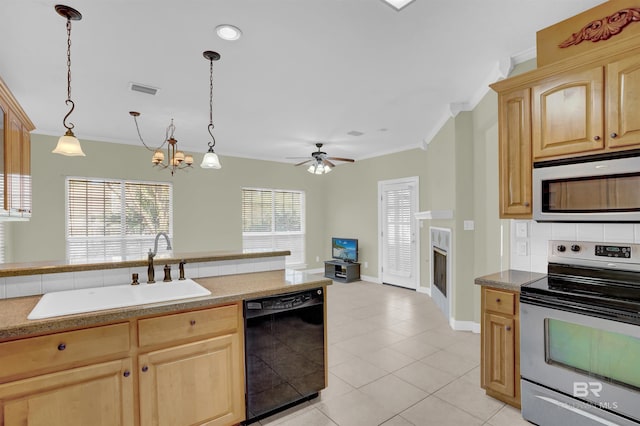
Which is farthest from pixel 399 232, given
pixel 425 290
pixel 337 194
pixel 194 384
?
pixel 194 384

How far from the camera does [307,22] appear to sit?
2221mm

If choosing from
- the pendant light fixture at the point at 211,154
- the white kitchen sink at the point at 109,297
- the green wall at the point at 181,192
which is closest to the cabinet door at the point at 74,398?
the white kitchen sink at the point at 109,297

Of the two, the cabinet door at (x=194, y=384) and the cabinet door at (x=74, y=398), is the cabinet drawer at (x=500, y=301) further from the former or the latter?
the cabinet door at (x=74, y=398)

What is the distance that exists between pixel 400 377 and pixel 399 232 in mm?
3827

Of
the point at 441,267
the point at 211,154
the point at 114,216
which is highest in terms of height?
the point at 211,154

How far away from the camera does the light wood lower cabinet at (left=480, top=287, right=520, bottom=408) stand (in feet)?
7.27

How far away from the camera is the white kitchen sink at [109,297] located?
1604 millimetres

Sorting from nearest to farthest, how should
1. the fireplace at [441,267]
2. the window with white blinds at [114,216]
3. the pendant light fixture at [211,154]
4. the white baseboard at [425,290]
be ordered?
the pendant light fixture at [211,154] → the fireplace at [441,267] → the window with white blinds at [114,216] → the white baseboard at [425,290]

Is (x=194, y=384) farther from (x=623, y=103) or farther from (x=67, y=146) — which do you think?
(x=623, y=103)

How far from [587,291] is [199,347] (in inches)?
93.8

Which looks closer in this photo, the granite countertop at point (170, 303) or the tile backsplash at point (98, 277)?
the granite countertop at point (170, 303)

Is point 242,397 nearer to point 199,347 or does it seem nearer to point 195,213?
point 199,347

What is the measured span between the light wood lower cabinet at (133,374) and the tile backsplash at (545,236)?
2.36 m

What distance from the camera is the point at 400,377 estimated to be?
2762 millimetres
